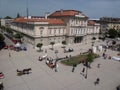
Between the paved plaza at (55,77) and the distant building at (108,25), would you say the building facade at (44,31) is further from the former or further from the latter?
the distant building at (108,25)

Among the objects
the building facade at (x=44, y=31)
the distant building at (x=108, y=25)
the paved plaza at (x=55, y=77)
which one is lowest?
the paved plaza at (x=55, y=77)

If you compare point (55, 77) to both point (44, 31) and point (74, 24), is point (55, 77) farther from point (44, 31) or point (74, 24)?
point (74, 24)

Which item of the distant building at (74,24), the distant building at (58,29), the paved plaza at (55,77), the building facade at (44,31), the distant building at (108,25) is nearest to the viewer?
the paved plaza at (55,77)

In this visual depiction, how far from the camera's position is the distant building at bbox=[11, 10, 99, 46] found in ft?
161

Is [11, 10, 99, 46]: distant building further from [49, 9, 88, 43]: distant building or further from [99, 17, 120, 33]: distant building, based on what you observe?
[99, 17, 120, 33]: distant building

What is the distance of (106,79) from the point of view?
25.5 meters

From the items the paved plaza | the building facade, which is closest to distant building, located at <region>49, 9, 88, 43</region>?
the building facade

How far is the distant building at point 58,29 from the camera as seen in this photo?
49.0m

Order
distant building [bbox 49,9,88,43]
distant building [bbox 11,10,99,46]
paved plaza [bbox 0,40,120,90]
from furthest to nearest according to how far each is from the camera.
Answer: distant building [bbox 49,9,88,43]
distant building [bbox 11,10,99,46]
paved plaza [bbox 0,40,120,90]

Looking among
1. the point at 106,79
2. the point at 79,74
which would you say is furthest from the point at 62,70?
the point at 106,79

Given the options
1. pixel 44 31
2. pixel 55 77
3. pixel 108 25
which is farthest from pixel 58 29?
pixel 108 25

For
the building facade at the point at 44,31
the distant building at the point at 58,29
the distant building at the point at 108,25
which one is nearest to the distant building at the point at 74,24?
the distant building at the point at 58,29

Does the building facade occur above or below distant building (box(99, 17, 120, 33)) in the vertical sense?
below

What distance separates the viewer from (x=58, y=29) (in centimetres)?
5434
